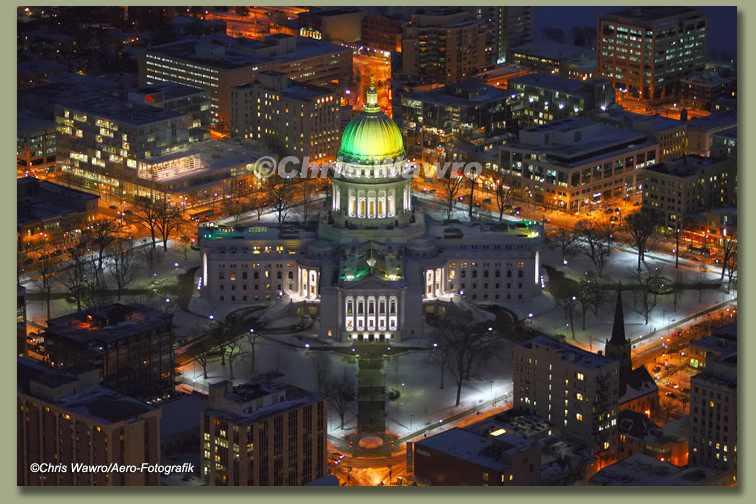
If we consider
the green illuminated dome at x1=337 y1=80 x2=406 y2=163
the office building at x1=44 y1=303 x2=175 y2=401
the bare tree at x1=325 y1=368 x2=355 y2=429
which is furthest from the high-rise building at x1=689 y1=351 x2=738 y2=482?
the green illuminated dome at x1=337 y1=80 x2=406 y2=163

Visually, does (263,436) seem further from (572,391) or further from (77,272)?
(77,272)

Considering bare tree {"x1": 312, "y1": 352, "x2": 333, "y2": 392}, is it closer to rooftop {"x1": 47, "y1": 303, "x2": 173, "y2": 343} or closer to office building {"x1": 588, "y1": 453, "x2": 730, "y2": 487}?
rooftop {"x1": 47, "y1": 303, "x2": 173, "y2": 343}

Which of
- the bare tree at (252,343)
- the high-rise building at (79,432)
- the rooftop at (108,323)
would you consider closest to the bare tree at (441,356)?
the bare tree at (252,343)

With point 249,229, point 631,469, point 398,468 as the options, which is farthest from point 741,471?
point 249,229

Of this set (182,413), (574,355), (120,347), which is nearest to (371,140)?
(120,347)

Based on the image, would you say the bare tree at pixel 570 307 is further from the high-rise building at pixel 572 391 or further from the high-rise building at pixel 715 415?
the high-rise building at pixel 715 415
